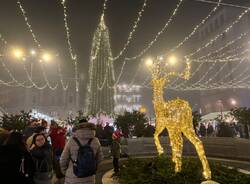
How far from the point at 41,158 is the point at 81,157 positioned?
1.43 meters

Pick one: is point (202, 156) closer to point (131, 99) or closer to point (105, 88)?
point (105, 88)

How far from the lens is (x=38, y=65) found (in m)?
56.1

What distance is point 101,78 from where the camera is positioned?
97.2ft

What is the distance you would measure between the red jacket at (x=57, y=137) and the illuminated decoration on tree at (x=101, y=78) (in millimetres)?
19184

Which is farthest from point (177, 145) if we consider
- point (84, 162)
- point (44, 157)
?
point (84, 162)

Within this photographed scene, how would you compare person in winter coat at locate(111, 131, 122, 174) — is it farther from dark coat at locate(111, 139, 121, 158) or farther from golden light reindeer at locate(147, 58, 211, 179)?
golden light reindeer at locate(147, 58, 211, 179)

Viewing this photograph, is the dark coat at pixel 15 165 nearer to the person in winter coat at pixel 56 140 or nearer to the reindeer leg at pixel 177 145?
the reindeer leg at pixel 177 145

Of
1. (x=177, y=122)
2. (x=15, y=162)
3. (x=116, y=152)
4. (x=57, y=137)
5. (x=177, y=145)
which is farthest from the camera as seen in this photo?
(x=116, y=152)

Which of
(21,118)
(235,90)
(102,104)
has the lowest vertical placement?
(21,118)

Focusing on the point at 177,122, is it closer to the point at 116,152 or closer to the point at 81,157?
the point at 116,152

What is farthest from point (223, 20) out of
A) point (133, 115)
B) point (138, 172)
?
point (138, 172)

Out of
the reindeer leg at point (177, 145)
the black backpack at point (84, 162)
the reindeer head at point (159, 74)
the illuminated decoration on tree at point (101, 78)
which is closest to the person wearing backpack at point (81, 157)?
the black backpack at point (84, 162)

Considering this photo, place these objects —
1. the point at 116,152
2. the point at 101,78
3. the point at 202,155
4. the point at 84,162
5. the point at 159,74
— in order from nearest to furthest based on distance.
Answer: the point at 84,162 < the point at 202,155 < the point at 159,74 < the point at 116,152 < the point at 101,78

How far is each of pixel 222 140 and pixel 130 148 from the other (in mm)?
5239
